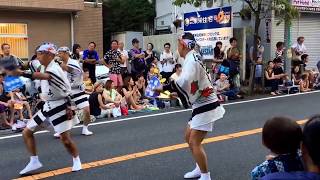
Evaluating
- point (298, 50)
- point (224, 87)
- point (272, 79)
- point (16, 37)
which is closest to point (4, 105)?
point (224, 87)

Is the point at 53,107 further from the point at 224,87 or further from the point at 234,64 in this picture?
the point at 234,64

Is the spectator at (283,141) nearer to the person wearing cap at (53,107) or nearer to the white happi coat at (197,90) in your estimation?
the white happi coat at (197,90)

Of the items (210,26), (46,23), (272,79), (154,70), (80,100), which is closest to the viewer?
(80,100)

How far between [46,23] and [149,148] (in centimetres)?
1379

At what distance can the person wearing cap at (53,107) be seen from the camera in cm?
630

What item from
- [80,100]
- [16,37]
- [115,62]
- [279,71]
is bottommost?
[80,100]

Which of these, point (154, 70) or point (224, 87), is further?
point (154, 70)

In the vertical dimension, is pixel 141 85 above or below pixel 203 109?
below

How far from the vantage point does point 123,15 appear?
28.0m

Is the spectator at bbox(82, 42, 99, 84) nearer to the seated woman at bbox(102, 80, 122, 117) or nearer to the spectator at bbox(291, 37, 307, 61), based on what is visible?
the seated woman at bbox(102, 80, 122, 117)

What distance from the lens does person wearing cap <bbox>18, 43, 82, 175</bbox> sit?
248 inches

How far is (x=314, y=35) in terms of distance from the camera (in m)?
21.1

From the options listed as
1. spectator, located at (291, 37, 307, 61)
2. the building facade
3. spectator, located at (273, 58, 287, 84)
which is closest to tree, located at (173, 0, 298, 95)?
spectator, located at (273, 58, 287, 84)

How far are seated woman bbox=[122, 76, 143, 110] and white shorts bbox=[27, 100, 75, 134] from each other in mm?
6023
